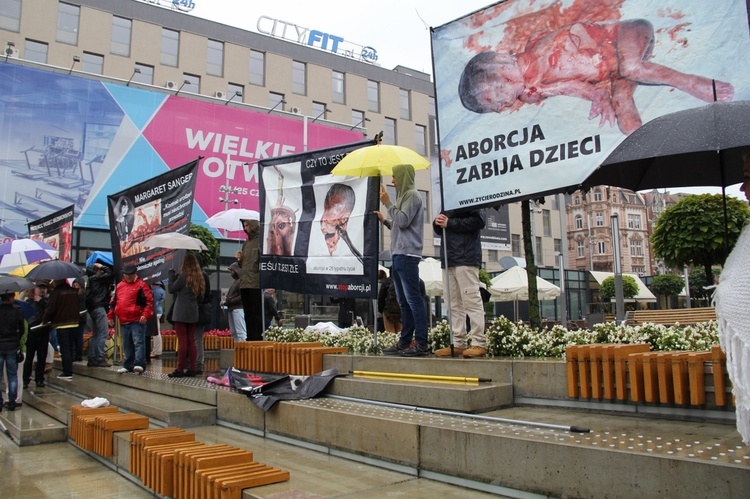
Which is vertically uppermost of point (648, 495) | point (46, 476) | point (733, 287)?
point (733, 287)

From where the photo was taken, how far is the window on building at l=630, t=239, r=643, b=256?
76.8m

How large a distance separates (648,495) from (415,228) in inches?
166

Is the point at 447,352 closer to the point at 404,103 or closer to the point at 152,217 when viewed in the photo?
the point at 152,217

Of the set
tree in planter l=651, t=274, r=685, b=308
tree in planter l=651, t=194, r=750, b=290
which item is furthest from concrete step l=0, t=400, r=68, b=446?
tree in planter l=651, t=274, r=685, b=308

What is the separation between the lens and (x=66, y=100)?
25453 mm

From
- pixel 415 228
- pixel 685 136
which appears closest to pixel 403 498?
pixel 685 136

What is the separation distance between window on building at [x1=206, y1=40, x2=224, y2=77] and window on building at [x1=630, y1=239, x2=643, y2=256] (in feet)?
190

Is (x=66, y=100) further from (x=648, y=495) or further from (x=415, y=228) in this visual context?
(x=648, y=495)

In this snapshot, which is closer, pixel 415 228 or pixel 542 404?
pixel 542 404

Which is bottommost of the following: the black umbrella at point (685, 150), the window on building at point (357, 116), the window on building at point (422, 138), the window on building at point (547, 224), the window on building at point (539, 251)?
the black umbrella at point (685, 150)

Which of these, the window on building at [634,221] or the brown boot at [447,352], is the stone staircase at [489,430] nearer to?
the brown boot at [447,352]

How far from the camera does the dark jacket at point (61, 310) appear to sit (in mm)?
9820

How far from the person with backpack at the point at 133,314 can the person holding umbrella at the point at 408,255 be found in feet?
13.4

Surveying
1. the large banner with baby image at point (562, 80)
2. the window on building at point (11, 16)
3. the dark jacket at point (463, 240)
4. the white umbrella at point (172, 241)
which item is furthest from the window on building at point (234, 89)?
the dark jacket at point (463, 240)
